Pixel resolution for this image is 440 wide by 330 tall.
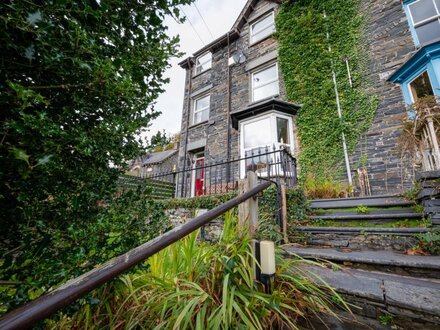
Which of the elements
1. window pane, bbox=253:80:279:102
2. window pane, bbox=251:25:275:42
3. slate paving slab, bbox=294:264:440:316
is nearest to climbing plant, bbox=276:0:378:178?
window pane, bbox=253:80:279:102

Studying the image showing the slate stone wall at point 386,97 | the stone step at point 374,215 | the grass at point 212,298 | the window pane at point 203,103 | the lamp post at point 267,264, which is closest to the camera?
the grass at point 212,298

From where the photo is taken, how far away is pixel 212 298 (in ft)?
4.25

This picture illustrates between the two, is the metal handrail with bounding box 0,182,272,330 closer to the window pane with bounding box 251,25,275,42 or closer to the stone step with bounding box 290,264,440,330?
the stone step with bounding box 290,264,440,330

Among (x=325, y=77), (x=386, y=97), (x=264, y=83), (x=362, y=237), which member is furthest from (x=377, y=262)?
(x=264, y=83)

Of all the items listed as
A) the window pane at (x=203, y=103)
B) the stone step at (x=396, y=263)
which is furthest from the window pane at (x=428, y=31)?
the window pane at (x=203, y=103)

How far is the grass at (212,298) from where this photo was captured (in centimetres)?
121

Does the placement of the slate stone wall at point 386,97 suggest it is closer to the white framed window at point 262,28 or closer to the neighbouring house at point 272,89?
the neighbouring house at point 272,89

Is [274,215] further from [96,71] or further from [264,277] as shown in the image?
[96,71]

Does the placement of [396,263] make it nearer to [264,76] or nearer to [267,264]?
[267,264]

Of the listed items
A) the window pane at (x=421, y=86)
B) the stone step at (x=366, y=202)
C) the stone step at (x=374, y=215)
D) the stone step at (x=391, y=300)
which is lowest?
the stone step at (x=391, y=300)

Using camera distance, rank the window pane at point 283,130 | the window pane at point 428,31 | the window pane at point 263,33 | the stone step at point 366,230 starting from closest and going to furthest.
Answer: the stone step at point 366,230, the window pane at point 428,31, the window pane at point 283,130, the window pane at point 263,33

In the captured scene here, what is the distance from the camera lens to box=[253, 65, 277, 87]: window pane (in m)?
8.19

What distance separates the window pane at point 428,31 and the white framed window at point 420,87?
109cm

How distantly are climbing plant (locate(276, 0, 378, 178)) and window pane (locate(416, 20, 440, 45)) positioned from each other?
1237 millimetres
